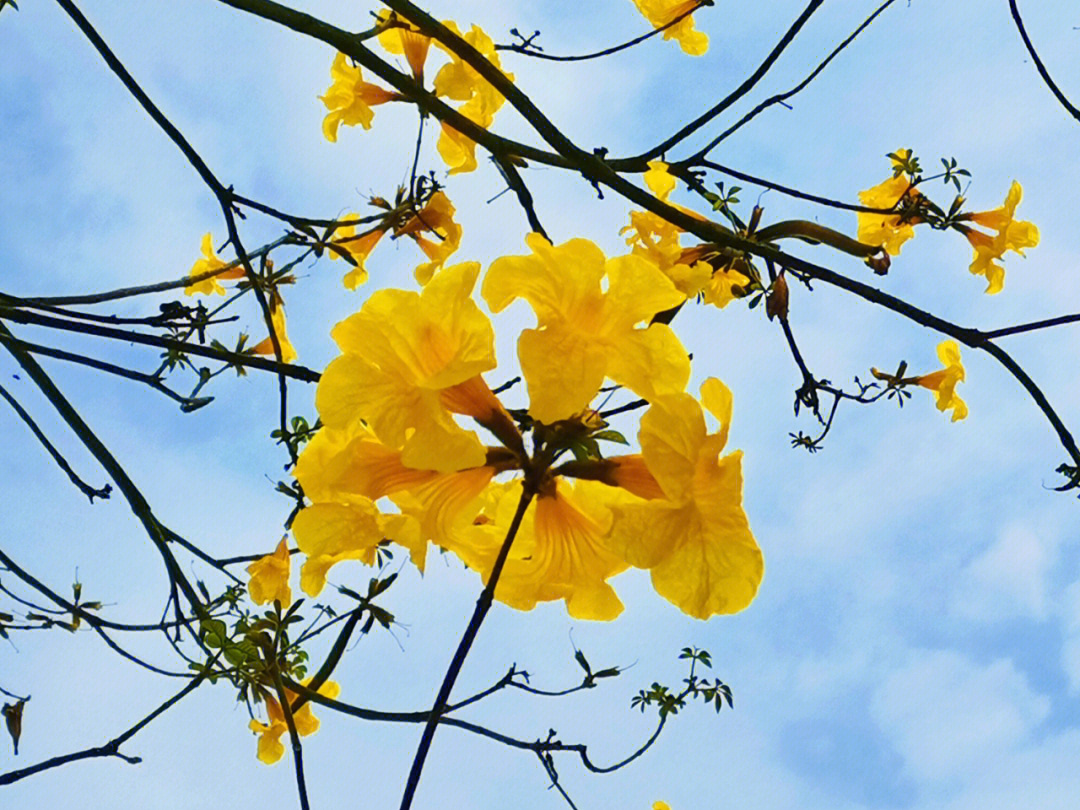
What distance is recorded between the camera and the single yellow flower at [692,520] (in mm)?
1188

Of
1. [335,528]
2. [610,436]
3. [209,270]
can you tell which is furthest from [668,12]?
[335,528]

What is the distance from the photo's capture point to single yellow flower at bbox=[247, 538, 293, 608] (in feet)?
7.69

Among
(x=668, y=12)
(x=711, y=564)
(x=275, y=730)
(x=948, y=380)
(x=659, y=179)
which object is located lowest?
(x=711, y=564)

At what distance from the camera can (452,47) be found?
197cm

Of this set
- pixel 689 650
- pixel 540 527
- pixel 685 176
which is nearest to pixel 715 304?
pixel 685 176

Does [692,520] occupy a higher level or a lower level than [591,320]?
lower

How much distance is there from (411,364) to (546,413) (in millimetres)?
186

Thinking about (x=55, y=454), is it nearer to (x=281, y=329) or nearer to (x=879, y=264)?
(x=281, y=329)

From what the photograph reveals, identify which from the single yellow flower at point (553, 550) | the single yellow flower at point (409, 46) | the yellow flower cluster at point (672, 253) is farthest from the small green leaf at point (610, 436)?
the single yellow flower at point (409, 46)

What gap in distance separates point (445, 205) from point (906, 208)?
152cm

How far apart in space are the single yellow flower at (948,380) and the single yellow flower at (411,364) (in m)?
2.89

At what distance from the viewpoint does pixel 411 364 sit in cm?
125

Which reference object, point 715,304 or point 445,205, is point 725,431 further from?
point 445,205

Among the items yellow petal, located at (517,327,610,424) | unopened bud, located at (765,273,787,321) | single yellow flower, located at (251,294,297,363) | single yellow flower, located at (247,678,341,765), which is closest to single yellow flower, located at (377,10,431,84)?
single yellow flower, located at (251,294,297,363)
